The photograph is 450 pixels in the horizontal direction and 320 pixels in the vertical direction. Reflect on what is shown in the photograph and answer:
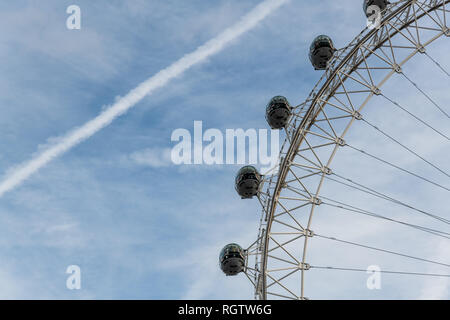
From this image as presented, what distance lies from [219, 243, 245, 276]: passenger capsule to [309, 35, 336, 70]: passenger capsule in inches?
430

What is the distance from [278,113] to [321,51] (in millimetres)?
4112

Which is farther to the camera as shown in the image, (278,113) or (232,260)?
(278,113)

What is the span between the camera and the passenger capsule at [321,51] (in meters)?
30.5

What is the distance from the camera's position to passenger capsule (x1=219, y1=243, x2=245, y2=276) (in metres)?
29.1

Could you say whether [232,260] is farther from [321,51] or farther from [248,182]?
[321,51]

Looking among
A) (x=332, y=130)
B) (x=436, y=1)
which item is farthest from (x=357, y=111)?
(x=436, y=1)

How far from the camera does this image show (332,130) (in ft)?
95.8

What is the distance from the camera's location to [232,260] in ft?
95.3

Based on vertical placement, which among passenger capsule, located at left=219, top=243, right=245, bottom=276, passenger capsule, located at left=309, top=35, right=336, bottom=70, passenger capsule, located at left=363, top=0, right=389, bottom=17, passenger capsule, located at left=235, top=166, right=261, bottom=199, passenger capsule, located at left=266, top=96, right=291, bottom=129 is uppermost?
passenger capsule, located at left=363, top=0, right=389, bottom=17

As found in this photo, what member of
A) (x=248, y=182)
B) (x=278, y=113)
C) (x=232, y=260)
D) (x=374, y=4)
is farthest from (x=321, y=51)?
(x=232, y=260)

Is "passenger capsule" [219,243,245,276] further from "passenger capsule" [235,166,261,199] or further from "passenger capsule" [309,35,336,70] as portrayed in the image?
"passenger capsule" [309,35,336,70]

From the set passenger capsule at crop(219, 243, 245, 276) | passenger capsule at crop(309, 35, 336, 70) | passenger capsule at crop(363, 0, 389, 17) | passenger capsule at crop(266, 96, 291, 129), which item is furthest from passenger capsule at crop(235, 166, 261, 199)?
passenger capsule at crop(363, 0, 389, 17)
